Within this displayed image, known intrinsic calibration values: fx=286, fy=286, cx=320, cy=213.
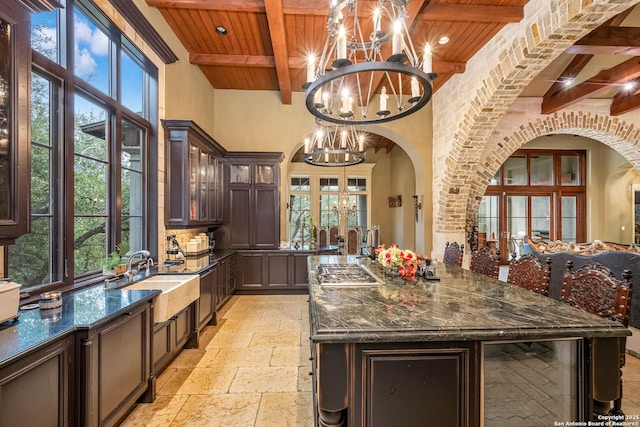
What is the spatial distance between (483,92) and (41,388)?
17.5 feet

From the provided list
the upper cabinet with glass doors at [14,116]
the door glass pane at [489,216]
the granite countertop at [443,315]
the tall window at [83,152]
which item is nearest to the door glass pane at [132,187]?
the tall window at [83,152]

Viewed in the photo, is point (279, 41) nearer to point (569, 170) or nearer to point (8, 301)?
point (8, 301)

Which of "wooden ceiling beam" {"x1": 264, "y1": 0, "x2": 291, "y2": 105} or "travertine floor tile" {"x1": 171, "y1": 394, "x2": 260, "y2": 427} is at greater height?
"wooden ceiling beam" {"x1": 264, "y1": 0, "x2": 291, "y2": 105}

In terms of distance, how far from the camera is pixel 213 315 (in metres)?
3.79

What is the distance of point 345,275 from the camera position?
2.65m

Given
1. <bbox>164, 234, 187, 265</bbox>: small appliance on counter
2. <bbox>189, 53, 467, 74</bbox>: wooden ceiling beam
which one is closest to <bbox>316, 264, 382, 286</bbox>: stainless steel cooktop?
<bbox>164, 234, 187, 265</bbox>: small appliance on counter

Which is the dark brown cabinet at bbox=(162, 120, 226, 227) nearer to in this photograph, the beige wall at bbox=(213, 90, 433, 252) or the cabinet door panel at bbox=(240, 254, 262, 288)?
the cabinet door panel at bbox=(240, 254, 262, 288)

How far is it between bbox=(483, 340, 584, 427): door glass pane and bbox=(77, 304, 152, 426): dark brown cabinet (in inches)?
84.0

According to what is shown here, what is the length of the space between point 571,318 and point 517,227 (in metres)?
7.62

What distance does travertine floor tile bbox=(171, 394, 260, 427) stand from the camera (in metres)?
2.04

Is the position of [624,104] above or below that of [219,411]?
above

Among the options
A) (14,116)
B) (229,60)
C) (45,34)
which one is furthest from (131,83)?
(14,116)

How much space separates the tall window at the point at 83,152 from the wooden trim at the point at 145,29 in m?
0.20

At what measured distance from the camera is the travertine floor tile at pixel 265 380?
2.42 m
